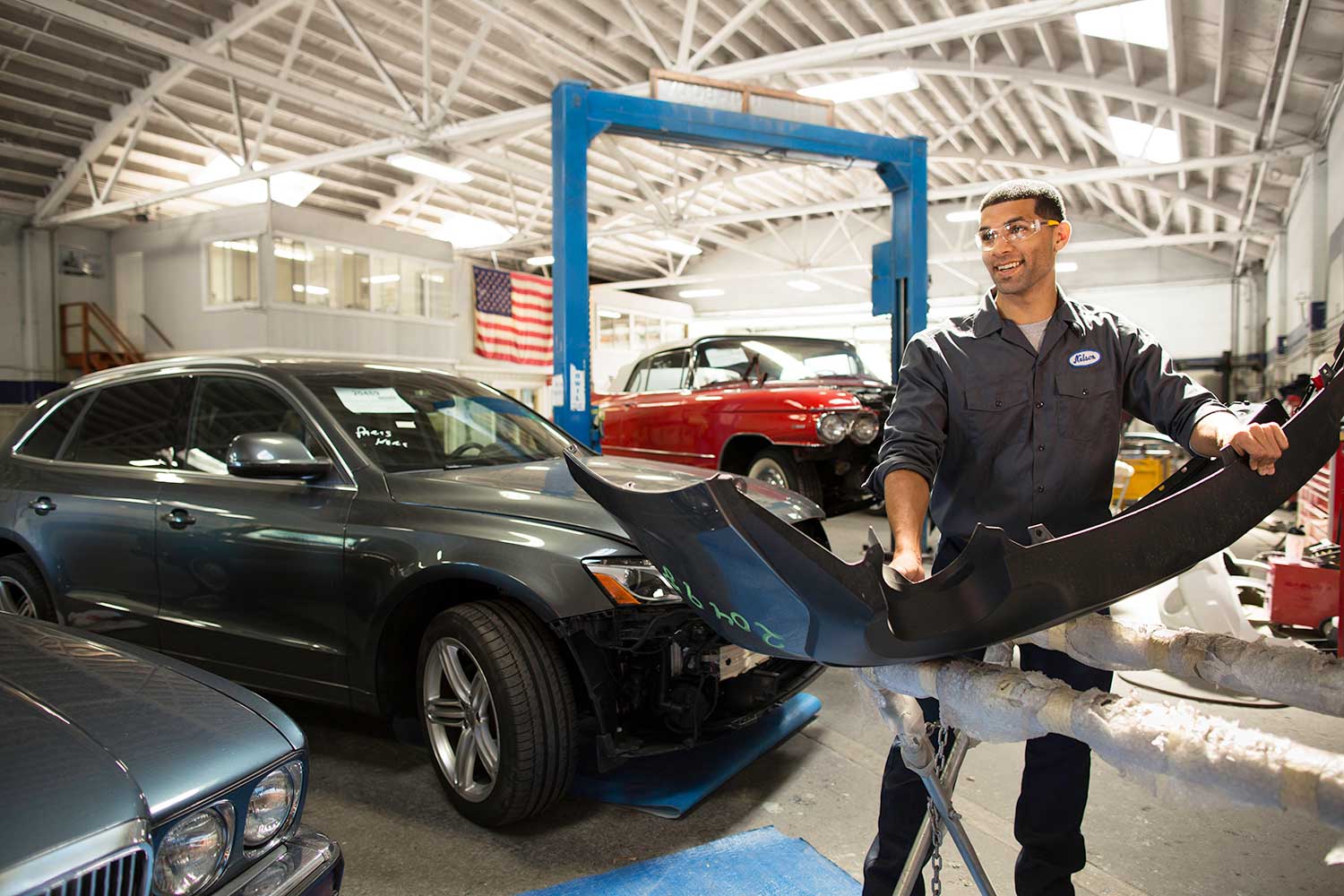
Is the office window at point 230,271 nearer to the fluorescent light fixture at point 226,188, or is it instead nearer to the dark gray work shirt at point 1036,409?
the fluorescent light fixture at point 226,188

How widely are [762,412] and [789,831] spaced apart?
4481 mm

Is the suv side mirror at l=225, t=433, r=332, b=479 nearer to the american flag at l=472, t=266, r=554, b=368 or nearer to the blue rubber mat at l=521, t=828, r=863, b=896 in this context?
the blue rubber mat at l=521, t=828, r=863, b=896

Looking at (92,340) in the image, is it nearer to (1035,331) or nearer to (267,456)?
(267,456)

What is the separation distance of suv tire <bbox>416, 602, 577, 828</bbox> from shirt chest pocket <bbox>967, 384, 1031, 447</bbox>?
1377 mm

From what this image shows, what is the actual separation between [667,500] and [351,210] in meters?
18.4

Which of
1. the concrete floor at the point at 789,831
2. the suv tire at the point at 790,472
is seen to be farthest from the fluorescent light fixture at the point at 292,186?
the concrete floor at the point at 789,831

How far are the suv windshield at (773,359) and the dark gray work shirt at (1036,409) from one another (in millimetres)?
5349

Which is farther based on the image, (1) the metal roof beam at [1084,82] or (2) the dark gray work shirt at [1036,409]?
(1) the metal roof beam at [1084,82]

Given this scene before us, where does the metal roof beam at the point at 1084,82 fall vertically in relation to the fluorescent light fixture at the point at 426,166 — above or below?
above

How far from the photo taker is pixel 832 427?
633 cm

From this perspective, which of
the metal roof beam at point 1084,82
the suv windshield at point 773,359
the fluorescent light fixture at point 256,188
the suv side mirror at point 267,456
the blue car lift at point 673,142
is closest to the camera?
the suv side mirror at point 267,456

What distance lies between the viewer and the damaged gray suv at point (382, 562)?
2.44 metres

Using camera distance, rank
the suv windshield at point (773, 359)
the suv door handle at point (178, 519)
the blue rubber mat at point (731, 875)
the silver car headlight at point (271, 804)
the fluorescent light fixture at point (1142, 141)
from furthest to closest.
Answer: the fluorescent light fixture at point (1142, 141) → the suv windshield at point (773, 359) → the suv door handle at point (178, 519) → the blue rubber mat at point (731, 875) → the silver car headlight at point (271, 804)

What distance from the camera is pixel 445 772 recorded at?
2635 mm
